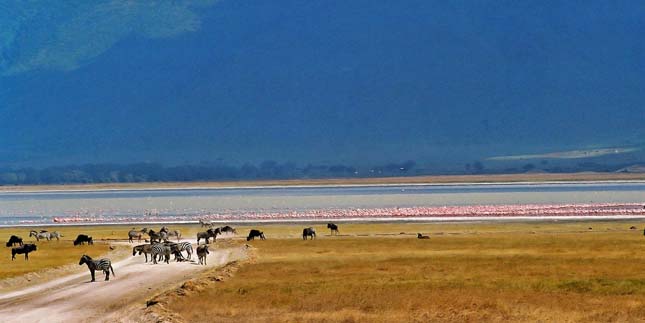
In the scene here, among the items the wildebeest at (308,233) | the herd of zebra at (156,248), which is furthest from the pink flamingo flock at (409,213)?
the wildebeest at (308,233)

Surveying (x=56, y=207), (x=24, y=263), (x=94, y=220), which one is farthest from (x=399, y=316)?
(x=56, y=207)

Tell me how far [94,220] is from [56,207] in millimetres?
30793

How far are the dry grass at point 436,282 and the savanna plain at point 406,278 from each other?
0.03 meters

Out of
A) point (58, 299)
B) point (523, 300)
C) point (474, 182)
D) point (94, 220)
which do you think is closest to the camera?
point (523, 300)

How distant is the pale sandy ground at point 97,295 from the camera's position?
3017 centimetres

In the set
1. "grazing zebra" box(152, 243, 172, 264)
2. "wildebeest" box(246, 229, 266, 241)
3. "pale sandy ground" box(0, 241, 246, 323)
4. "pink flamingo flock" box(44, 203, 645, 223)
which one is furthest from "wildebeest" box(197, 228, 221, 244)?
→ "pink flamingo flock" box(44, 203, 645, 223)

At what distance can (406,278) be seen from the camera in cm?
3675

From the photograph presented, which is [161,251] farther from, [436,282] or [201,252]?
[436,282]

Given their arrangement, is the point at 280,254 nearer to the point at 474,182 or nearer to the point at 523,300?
the point at 523,300

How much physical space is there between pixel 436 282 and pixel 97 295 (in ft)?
31.1

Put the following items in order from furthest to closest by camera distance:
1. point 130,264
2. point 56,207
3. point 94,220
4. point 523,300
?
point 56,207
point 94,220
point 130,264
point 523,300

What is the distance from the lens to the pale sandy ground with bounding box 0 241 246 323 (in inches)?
1188

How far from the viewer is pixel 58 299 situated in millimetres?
33812

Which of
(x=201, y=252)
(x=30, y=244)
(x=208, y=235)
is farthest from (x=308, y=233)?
(x=201, y=252)
